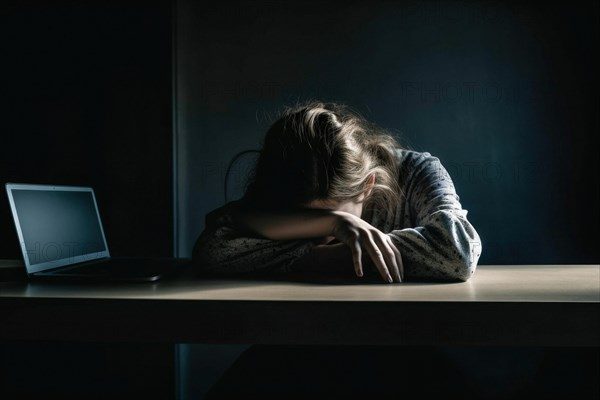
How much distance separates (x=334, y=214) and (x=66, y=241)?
55 centimetres

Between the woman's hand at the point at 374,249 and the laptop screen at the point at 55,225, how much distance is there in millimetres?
526

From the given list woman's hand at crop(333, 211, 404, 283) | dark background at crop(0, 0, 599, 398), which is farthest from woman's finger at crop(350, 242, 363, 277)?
dark background at crop(0, 0, 599, 398)

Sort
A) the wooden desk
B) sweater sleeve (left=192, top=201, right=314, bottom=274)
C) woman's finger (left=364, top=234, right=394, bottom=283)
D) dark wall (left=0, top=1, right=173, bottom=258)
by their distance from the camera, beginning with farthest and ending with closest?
dark wall (left=0, top=1, right=173, bottom=258) → sweater sleeve (left=192, top=201, right=314, bottom=274) → woman's finger (left=364, top=234, right=394, bottom=283) → the wooden desk

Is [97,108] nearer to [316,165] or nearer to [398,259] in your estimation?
[316,165]

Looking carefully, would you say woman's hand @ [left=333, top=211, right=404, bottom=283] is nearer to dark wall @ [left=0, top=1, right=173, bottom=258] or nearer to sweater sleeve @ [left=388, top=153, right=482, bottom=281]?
sweater sleeve @ [left=388, top=153, right=482, bottom=281]

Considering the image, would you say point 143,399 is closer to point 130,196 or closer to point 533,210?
point 130,196

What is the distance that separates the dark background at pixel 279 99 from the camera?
1329 mm

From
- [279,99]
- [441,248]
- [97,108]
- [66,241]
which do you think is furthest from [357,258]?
[97,108]

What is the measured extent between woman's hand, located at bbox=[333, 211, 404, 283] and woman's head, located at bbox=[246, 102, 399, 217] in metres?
0.11

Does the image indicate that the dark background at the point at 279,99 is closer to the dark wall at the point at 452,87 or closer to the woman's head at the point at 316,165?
the dark wall at the point at 452,87

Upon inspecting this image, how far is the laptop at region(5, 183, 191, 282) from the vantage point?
854mm

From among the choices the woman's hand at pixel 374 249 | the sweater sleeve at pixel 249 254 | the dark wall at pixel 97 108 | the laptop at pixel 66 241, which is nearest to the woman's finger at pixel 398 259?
the woman's hand at pixel 374 249

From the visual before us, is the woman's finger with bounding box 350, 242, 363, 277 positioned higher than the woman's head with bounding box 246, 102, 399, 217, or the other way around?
the woman's head with bounding box 246, 102, 399, 217

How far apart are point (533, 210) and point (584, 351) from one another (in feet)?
1.23
